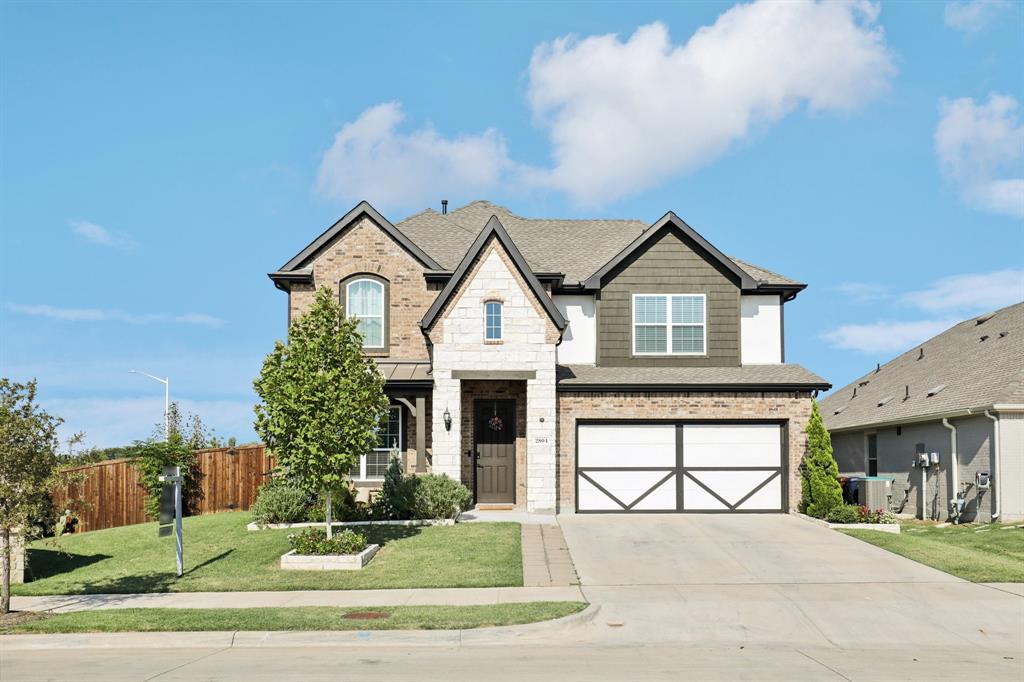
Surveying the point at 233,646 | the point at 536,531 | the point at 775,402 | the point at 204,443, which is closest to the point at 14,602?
the point at 233,646

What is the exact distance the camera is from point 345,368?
18141 millimetres

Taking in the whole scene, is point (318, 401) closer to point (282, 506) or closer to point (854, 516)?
point (282, 506)

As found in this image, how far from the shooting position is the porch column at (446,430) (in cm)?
2314

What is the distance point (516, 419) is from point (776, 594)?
10.8 meters

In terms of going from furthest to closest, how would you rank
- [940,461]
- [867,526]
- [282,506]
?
[940,461]
[867,526]
[282,506]

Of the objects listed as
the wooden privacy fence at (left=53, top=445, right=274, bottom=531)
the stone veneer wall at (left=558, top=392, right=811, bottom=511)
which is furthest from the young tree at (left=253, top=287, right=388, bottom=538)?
the wooden privacy fence at (left=53, top=445, right=274, bottom=531)

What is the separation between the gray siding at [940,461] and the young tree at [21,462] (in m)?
21.2

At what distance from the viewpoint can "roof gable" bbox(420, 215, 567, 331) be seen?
76.9 feet

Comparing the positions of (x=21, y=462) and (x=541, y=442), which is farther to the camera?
(x=541, y=442)

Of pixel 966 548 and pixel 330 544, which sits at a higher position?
pixel 330 544

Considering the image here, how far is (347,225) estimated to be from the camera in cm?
2627

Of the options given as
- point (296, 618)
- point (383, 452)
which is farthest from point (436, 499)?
point (296, 618)

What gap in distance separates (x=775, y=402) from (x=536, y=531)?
310 inches

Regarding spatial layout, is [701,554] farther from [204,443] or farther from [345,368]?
[204,443]
